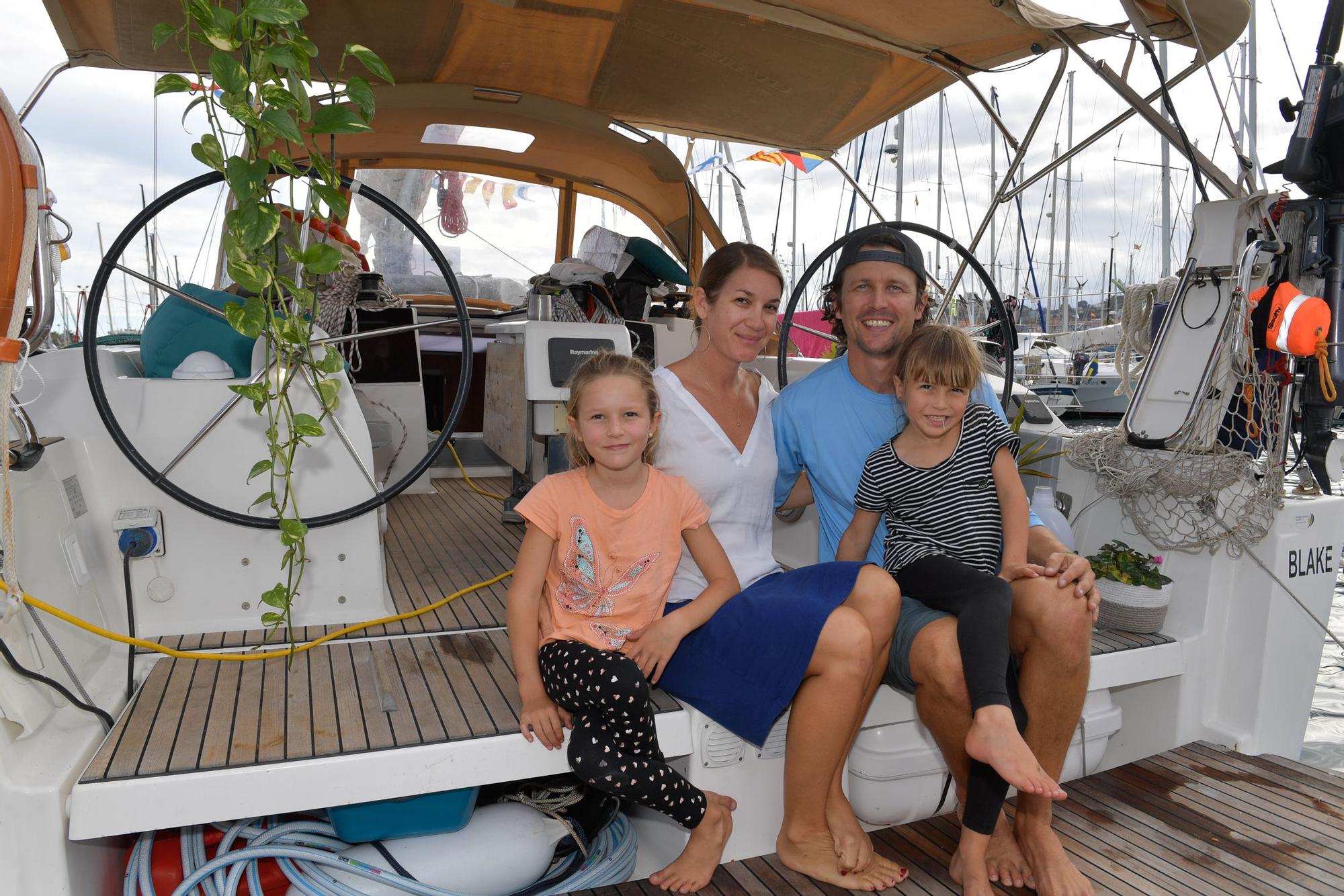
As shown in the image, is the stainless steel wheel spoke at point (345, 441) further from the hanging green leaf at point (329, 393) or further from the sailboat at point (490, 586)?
the hanging green leaf at point (329, 393)

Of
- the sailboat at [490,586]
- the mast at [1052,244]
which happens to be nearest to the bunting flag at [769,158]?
the sailboat at [490,586]

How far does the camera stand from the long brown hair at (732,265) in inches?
70.0

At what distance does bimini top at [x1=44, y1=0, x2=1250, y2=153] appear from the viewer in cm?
227

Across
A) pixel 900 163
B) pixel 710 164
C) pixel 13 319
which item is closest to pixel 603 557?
pixel 13 319

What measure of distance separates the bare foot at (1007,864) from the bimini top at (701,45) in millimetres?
1708

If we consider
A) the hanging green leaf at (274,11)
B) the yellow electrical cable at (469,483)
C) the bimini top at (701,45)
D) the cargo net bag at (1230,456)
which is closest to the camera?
the hanging green leaf at (274,11)

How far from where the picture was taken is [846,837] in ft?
5.05

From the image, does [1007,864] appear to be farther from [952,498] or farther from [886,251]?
[886,251]

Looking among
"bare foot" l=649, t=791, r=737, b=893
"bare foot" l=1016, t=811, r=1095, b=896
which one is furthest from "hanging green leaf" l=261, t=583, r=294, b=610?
"bare foot" l=1016, t=811, r=1095, b=896

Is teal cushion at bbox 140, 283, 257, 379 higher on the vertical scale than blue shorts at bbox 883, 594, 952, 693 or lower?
higher

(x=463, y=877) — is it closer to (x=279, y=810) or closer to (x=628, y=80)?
(x=279, y=810)

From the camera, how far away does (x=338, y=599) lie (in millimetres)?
2025

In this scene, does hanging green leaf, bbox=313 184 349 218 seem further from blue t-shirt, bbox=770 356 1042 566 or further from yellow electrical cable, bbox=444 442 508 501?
yellow electrical cable, bbox=444 442 508 501

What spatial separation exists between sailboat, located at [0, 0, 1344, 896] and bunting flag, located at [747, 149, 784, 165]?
4340mm
